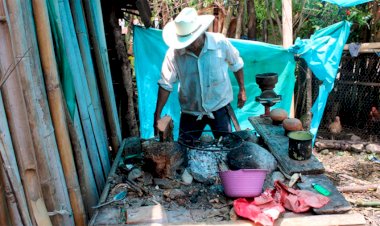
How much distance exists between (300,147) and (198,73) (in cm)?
154

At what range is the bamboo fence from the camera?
6.48 feet

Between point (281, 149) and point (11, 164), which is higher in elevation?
point (11, 164)

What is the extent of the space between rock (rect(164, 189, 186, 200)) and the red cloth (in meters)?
0.47

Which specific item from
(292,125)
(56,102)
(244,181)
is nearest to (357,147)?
(292,125)

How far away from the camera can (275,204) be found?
2414 mm

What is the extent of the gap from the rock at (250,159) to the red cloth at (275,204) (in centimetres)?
30

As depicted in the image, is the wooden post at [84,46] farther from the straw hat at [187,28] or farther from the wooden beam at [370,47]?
the wooden beam at [370,47]

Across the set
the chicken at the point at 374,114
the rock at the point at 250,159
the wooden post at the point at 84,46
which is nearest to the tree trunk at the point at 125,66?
the wooden post at the point at 84,46

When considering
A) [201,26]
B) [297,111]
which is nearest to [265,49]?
[201,26]

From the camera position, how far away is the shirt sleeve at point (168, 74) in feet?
13.1

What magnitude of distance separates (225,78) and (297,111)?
167 inches

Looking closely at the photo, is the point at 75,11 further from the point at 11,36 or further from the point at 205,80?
the point at 205,80

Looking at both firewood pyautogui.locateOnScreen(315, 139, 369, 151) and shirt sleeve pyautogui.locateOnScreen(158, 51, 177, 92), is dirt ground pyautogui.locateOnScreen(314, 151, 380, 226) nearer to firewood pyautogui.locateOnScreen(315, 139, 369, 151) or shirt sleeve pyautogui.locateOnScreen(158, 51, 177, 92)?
firewood pyautogui.locateOnScreen(315, 139, 369, 151)

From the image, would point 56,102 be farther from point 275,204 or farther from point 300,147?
point 300,147
